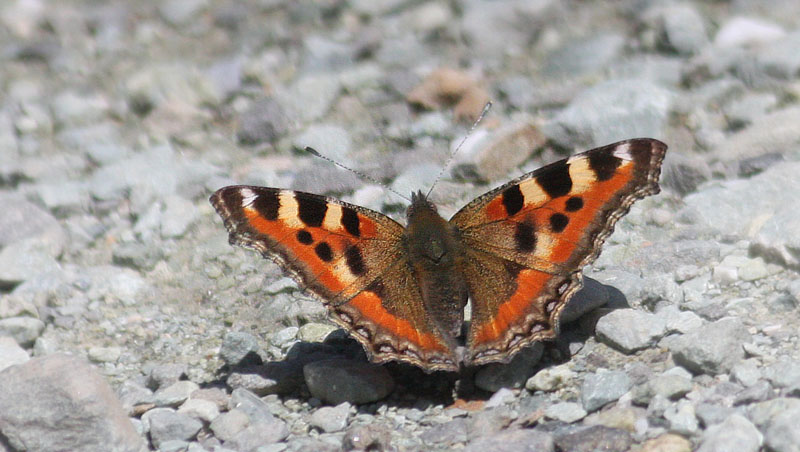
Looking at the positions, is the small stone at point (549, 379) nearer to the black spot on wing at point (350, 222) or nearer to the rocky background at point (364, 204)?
the rocky background at point (364, 204)

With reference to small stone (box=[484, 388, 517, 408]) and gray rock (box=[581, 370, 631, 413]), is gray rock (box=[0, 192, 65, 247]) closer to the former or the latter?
small stone (box=[484, 388, 517, 408])

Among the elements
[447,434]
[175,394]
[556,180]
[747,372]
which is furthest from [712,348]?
[175,394]

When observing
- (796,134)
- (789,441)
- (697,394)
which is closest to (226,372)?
(697,394)

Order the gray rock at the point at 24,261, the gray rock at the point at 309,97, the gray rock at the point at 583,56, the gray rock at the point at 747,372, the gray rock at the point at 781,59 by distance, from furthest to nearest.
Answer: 1. the gray rock at the point at 583,56
2. the gray rock at the point at 309,97
3. the gray rock at the point at 781,59
4. the gray rock at the point at 24,261
5. the gray rock at the point at 747,372

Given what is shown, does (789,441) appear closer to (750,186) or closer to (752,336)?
(752,336)

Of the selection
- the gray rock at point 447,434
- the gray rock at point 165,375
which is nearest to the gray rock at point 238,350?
the gray rock at point 165,375

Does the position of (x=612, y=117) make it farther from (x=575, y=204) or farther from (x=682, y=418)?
(x=682, y=418)
